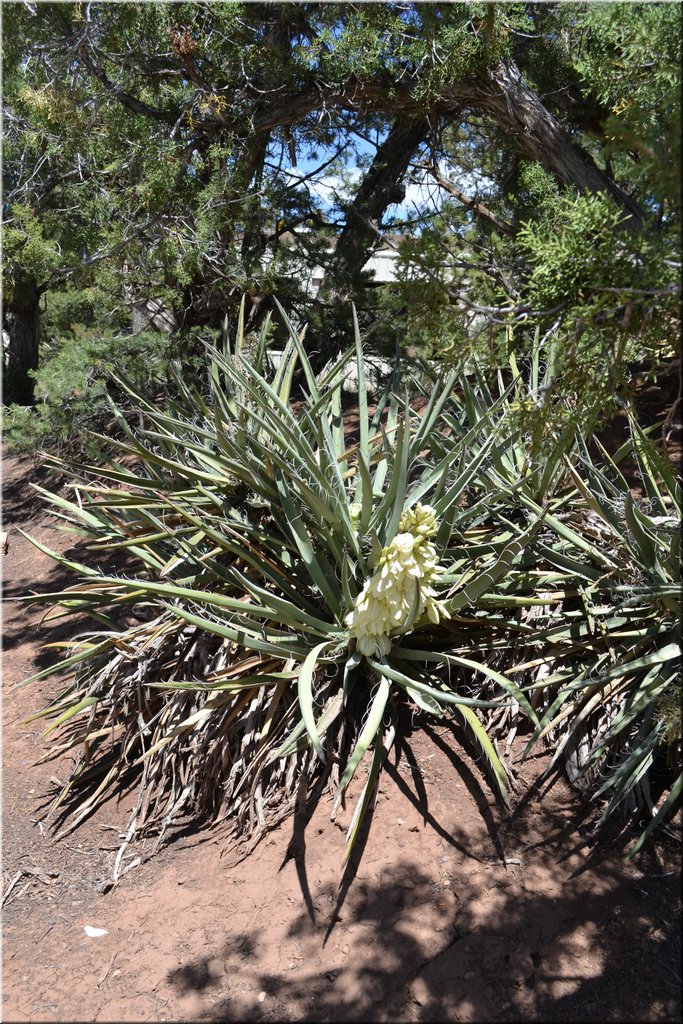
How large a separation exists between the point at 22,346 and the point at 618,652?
8028 mm

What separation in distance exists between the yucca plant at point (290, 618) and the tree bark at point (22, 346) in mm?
5186

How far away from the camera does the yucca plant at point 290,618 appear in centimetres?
358

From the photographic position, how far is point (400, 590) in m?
3.51

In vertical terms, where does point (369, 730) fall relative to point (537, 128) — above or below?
below

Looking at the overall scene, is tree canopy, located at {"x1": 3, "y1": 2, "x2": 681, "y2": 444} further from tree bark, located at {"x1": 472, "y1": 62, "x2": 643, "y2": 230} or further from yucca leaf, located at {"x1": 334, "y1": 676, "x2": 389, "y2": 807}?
yucca leaf, located at {"x1": 334, "y1": 676, "x2": 389, "y2": 807}

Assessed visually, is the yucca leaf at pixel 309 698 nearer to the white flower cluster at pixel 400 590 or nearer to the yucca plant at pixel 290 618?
the yucca plant at pixel 290 618

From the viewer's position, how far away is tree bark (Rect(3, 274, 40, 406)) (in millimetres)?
9289

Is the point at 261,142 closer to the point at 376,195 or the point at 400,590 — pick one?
the point at 376,195

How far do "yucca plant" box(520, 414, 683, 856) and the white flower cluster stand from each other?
59 centimetres

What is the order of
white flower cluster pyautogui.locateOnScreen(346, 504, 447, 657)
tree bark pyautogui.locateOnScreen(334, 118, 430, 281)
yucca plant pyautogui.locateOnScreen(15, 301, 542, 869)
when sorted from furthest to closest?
tree bark pyautogui.locateOnScreen(334, 118, 430, 281)
yucca plant pyautogui.locateOnScreen(15, 301, 542, 869)
white flower cluster pyautogui.locateOnScreen(346, 504, 447, 657)

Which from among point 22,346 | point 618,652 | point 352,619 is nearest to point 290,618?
point 352,619

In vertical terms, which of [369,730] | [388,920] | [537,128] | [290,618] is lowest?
[388,920]

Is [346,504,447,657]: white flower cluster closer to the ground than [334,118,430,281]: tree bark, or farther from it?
closer to the ground

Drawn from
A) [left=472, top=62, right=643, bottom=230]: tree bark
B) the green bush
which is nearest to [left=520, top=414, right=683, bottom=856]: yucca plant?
the green bush
